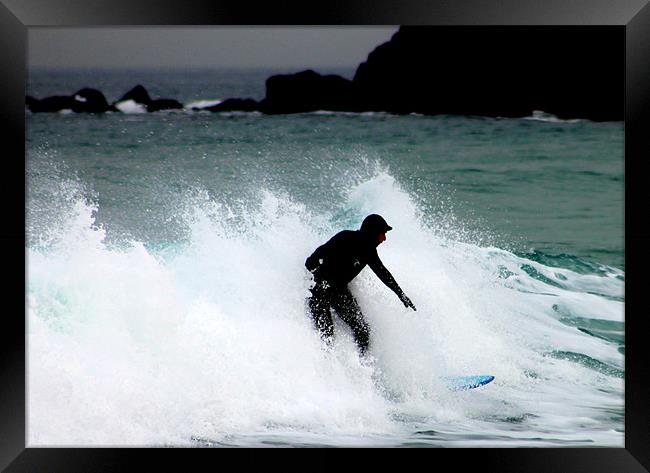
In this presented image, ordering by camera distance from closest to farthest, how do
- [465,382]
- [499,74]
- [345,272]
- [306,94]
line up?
[345,272] → [465,382] → [306,94] → [499,74]

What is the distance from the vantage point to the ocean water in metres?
7.39

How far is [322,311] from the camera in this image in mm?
7336

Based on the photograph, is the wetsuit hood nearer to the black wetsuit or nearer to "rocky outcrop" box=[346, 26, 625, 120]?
the black wetsuit

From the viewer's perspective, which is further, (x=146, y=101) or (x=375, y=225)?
(x=146, y=101)

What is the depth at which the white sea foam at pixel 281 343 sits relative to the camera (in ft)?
23.9

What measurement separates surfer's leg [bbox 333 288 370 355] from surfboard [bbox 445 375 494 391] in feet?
2.96

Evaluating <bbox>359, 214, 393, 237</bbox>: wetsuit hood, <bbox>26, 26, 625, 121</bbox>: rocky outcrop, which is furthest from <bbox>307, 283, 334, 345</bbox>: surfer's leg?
<bbox>26, 26, 625, 121</bbox>: rocky outcrop

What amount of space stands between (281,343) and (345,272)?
100 centimetres

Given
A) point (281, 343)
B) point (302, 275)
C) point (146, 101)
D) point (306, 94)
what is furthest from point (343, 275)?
point (146, 101)
